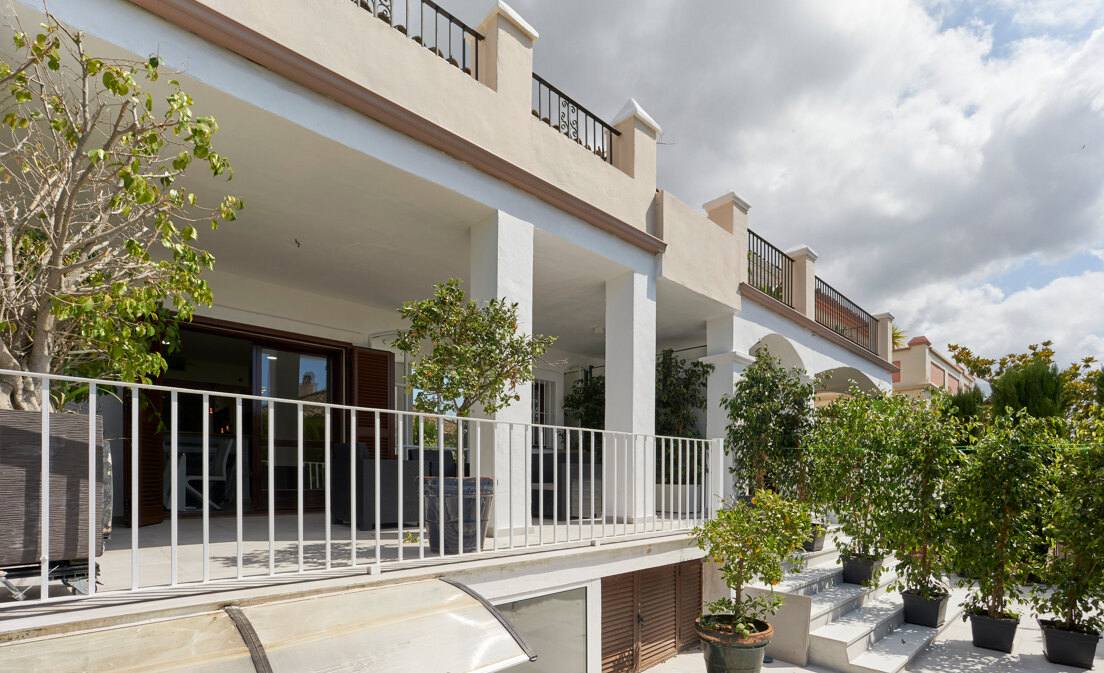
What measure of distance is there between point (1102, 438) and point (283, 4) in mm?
6818

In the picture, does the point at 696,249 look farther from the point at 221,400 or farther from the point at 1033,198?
the point at 1033,198

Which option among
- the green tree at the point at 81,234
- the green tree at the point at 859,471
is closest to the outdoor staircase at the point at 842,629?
the green tree at the point at 859,471

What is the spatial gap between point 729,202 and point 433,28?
4.47 metres

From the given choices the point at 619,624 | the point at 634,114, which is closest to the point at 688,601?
the point at 619,624

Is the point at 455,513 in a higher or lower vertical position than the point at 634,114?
lower

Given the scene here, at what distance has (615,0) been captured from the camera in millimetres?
5215

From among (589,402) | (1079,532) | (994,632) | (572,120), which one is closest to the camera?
(1079,532)

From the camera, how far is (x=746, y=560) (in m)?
4.78

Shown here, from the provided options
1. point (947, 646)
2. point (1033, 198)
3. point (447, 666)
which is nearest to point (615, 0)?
point (447, 666)

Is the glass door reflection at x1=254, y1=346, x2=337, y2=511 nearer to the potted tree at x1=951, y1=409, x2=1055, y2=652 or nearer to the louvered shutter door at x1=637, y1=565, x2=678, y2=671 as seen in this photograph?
the louvered shutter door at x1=637, y1=565, x2=678, y2=671

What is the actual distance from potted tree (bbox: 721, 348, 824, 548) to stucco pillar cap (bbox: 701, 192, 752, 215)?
6.44ft

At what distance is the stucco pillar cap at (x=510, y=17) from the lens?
4.74m

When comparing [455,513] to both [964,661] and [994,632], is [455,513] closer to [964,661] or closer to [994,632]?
[964,661]

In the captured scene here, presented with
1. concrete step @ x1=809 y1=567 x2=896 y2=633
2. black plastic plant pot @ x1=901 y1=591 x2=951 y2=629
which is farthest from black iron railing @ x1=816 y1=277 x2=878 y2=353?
black plastic plant pot @ x1=901 y1=591 x2=951 y2=629
